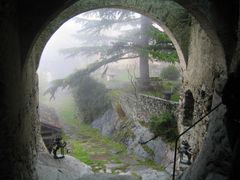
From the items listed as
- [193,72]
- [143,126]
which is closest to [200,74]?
[193,72]

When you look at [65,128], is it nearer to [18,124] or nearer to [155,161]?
[155,161]

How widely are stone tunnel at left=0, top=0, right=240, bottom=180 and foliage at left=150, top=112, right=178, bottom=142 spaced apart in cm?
260

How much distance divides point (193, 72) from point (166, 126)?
10.7ft

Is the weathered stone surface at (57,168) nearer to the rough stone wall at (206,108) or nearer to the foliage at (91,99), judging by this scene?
the rough stone wall at (206,108)

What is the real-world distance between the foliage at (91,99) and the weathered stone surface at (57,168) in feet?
25.7

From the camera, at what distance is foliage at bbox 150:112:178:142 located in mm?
9031

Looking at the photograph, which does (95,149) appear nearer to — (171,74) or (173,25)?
(171,74)

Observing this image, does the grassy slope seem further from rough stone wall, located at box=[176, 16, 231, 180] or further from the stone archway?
the stone archway

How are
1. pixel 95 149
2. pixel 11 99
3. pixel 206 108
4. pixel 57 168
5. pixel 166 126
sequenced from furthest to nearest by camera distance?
pixel 95 149 → pixel 166 126 → pixel 57 168 → pixel 206 108 → pixel 11 99

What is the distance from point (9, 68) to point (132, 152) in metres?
8.24

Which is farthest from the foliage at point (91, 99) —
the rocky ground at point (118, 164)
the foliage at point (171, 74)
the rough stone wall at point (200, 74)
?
the rough stone wall at point (200, 74)

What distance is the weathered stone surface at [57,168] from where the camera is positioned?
5767mm

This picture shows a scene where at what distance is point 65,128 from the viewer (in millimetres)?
15547

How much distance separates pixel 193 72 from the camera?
6480mm
